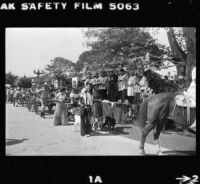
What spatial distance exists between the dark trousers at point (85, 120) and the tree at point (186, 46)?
280 cm

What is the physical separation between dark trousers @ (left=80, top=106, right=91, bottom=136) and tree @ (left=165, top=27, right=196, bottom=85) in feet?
9.18

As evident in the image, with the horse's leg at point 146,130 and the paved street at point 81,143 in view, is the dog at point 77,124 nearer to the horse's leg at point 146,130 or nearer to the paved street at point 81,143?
the paved street at point 81,143

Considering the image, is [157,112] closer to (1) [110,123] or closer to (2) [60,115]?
(1) [110,123]

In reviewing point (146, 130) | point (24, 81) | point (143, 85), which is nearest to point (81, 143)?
point (146, 130)

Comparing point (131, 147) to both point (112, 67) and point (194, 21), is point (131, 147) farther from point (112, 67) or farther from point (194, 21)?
point (112, 67)

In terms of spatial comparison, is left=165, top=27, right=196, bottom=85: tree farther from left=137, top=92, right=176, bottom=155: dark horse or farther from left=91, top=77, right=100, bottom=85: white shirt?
left=91, top=77, right=100, bottom=85: white shirt

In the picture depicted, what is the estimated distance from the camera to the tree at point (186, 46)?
6270mm

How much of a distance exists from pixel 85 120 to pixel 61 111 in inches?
81.2

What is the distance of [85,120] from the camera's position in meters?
7.67

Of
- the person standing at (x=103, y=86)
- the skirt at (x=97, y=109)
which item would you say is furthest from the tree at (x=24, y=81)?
the person standing at (x=103, y=86)

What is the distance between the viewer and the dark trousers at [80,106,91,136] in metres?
7.45

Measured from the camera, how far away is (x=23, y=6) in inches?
201

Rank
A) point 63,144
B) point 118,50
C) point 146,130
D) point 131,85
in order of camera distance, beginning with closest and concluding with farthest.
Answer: point 146,130
point 63,144
point 131,85
point 118,50
